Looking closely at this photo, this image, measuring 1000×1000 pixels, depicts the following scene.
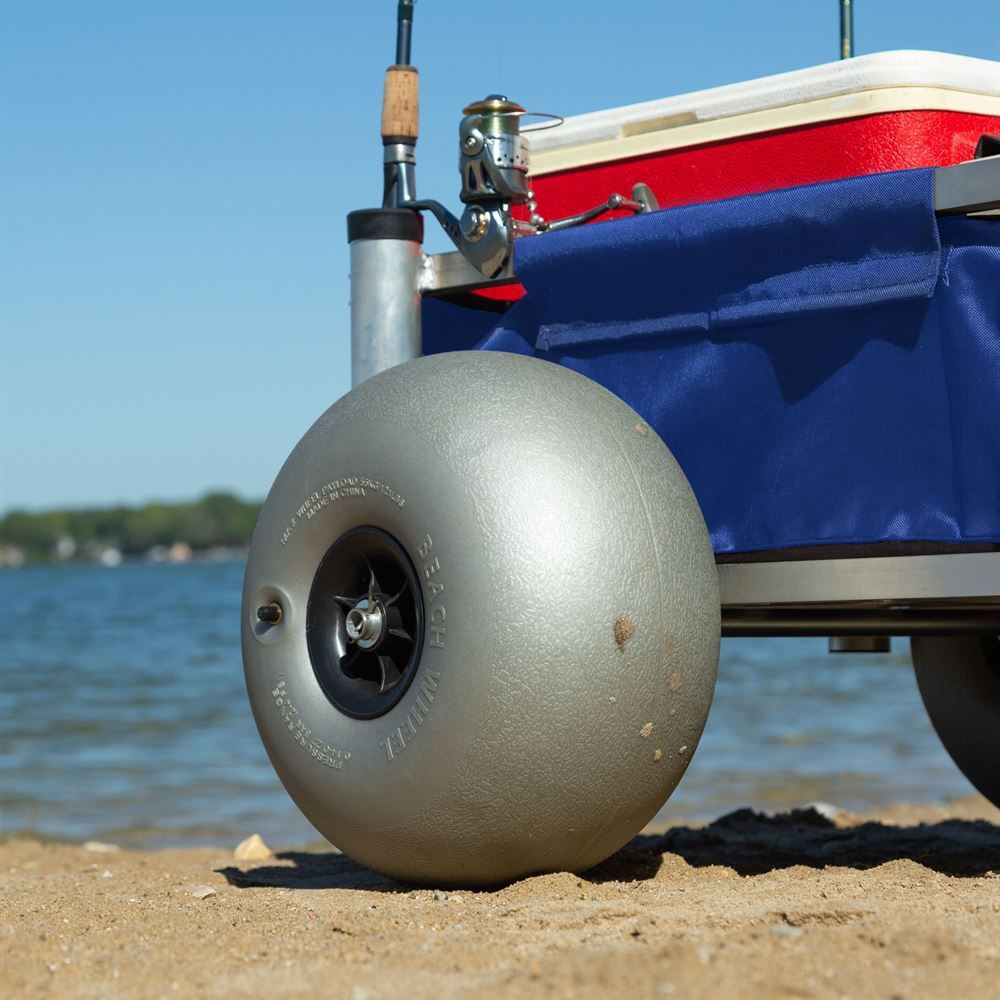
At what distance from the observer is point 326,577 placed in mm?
3238

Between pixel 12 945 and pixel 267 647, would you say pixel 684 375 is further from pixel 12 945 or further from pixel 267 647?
pixel 12 945

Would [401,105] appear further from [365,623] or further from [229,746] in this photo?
[229,746]

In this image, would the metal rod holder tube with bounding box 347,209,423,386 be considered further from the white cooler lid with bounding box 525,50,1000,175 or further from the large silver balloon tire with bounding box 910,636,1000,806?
the large silver balloon tire with bounding box 910,636,1000,806

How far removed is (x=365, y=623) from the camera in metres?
3.11

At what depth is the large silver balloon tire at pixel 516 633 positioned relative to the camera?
2.79 meters

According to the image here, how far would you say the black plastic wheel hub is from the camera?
120 inches

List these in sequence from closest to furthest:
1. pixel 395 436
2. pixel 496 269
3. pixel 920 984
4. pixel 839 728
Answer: pixel 920 984
pixel 395 436
pixel 496 269
pixel 839 728

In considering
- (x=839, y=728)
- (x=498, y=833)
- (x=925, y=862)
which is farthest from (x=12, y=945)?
(x=839, y=728)

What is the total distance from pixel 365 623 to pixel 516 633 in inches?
17.4

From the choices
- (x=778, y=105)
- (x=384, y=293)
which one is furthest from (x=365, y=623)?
(x=778, y=105)

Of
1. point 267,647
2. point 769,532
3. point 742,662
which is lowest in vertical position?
point 742,662

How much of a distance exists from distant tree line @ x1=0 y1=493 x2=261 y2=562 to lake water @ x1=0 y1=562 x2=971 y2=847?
49969 millimetres

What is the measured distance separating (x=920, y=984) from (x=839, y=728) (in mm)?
8548

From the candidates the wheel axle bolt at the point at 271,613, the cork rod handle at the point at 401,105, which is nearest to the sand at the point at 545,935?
the wheel axle bolt at the point at 271,613
